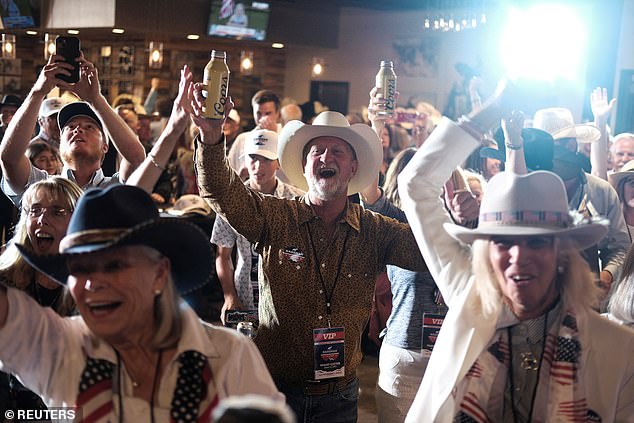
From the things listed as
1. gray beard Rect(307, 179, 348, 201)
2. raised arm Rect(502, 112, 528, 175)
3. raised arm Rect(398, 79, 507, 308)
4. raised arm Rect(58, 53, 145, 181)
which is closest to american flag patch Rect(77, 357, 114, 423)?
raised arm Rect(398, 79, 507, 308)

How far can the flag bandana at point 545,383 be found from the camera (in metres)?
2.27

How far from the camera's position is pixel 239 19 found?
1302 centimetres

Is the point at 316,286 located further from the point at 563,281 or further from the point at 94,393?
the point at 94,393

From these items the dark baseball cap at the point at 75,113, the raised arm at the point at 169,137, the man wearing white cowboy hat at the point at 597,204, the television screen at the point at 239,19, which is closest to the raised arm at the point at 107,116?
the dark baseball cap at the point at 75,113

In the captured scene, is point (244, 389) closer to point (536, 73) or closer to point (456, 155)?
point (456, 155)

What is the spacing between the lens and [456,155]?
2.52 m

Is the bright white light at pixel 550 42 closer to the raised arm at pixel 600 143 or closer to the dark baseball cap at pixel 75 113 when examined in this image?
the raised arm at pixel 600 143

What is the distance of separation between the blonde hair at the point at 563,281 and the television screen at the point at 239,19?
35.5ft

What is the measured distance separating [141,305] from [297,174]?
1.77 metres

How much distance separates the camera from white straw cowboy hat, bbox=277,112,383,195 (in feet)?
11.6

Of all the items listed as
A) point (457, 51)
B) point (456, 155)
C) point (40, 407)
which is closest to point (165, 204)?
point (40, 407)

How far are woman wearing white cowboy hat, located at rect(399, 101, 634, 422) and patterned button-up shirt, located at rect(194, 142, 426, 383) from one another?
857 mm

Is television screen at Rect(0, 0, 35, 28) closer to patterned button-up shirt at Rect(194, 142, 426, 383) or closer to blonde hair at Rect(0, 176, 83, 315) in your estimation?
blonde hair at Rect(0, 176, 83, 315)

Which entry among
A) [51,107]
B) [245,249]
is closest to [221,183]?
[245,249]
